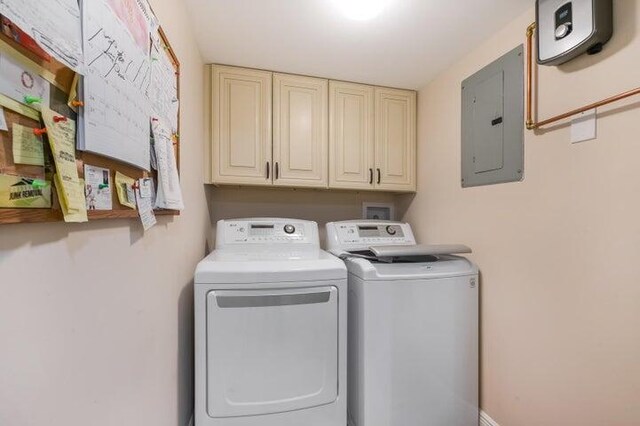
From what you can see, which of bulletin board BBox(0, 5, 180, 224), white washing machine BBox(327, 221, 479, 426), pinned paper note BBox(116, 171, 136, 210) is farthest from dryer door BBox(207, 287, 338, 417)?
bulletin board BBox(0, 5, 180, 224)

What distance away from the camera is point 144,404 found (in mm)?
839

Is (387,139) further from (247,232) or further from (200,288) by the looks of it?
(200,288)

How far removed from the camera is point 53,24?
46 cm

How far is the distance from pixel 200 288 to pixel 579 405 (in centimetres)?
158

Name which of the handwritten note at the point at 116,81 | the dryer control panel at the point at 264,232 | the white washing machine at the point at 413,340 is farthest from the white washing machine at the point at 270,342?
the handwritten note at the point at 116,81

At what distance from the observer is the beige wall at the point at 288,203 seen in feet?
7.09

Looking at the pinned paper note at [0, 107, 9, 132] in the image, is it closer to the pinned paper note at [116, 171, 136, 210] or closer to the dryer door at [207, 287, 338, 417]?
the pinned paper note at [116, 171, 136, 210]

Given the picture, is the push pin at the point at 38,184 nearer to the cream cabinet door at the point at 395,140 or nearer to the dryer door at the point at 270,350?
the dryer door at the point at 270,350

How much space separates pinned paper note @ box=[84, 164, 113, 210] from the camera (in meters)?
0.57

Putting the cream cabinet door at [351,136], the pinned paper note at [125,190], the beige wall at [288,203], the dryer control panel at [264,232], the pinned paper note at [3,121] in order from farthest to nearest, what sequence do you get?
1. the beige wall at [288,203]
2. the cream cabinet door at [351,136]
3. the dryer control panel at [264,232]
4. the pinned paper note at [125,190]
5. the pinned paper note at [3,121]

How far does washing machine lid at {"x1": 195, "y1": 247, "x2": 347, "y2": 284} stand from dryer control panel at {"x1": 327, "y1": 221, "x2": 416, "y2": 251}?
0.43 m

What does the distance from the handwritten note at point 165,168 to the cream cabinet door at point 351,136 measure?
3.71 feet

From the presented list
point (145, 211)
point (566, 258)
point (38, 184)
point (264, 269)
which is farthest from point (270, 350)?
point (566, 258)

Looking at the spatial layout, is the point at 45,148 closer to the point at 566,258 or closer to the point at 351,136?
the point at 566,258
